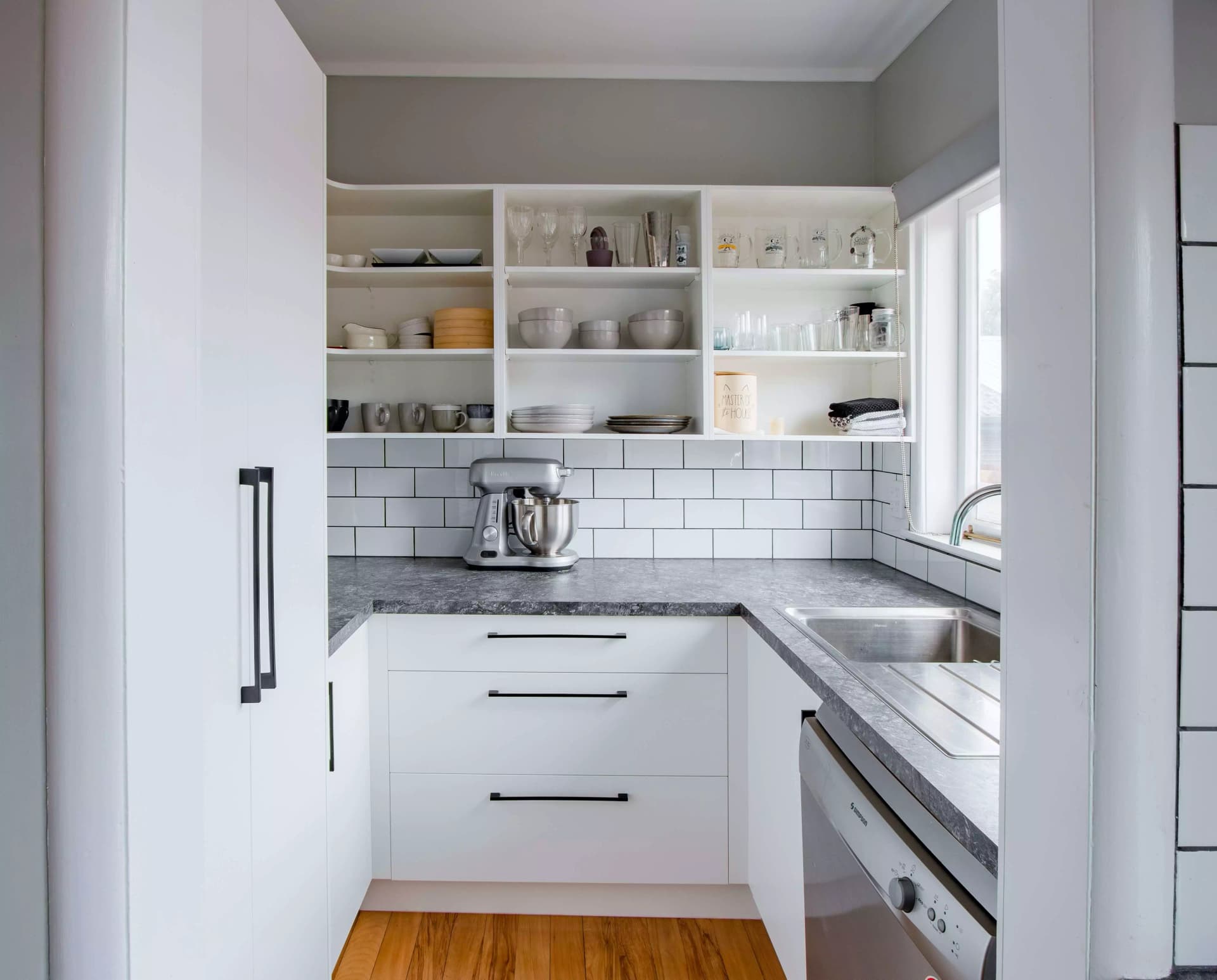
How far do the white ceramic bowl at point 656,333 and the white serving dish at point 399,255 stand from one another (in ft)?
2.39

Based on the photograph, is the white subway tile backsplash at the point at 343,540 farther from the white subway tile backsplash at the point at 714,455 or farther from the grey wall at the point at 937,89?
the grey wall at the point at 937,89

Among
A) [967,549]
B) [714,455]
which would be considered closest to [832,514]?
[714,455]

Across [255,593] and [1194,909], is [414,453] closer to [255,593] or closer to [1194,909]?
[255,593]

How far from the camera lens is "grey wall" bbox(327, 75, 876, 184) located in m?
2.70

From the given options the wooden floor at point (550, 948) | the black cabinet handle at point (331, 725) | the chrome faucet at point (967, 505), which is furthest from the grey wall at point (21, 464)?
the chrome faucet at point (967, 505)

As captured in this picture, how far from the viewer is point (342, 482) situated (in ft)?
9.06

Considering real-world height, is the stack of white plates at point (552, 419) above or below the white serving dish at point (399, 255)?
below

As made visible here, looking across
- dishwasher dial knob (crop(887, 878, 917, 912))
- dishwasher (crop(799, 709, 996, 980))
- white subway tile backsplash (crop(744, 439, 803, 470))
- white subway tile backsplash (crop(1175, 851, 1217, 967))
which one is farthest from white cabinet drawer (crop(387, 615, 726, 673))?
white subway tile backsplash (crop(1175, 851, 1217, 967))

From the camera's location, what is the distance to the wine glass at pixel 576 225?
251 cm

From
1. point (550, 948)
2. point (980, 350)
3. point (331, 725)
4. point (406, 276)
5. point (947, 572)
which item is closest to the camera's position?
point (331, 725)

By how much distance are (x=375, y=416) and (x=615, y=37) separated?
4.81 ft

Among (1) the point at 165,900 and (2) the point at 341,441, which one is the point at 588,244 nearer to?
(2) the point at 341,441

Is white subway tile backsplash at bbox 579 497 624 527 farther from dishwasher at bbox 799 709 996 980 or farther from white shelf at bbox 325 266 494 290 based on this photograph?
dishwasher at bbox 799 709 996 980

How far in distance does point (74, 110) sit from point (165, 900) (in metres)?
0.68
